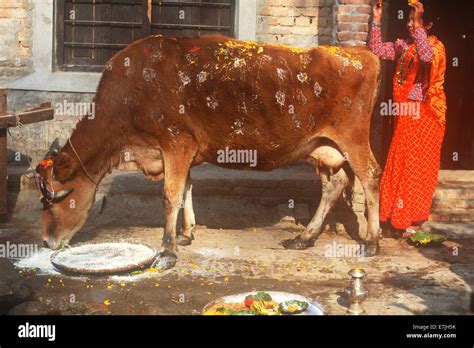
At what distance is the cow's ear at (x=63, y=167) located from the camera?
7.17 m

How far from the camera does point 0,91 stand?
8195 millimetres

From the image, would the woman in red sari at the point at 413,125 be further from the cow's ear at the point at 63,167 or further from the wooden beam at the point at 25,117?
the wooden beam at the point at 25,117

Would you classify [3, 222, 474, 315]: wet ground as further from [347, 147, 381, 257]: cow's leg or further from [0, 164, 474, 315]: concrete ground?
[347, 147, 381, 257]: cow's leg

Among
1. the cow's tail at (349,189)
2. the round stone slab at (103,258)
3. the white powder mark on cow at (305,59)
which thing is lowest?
the round stone slab at (103,258)

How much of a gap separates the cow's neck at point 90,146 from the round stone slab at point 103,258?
72cm

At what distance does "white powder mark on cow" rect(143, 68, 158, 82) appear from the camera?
7184 millimetres

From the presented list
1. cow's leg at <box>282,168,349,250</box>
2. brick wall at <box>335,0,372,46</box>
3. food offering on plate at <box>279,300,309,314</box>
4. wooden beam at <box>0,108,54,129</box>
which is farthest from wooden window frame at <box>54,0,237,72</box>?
food offering on plate at <box>279,300,309,314</box>

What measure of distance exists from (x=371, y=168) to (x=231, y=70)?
183 centimetres

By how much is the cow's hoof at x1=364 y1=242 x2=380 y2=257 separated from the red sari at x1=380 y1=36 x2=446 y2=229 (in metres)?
0.75

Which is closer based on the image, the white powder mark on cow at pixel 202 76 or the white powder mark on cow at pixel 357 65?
the white powder mark on cow at pixel 202 76

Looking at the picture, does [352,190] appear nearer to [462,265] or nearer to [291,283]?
[462,265]

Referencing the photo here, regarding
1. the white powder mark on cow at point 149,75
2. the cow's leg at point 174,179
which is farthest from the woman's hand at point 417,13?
the white powder mark on cow at point 149,75

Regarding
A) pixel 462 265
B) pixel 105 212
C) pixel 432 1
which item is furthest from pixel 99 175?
pixel 432 1

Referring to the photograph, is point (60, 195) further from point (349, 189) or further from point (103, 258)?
point (349, 189)
